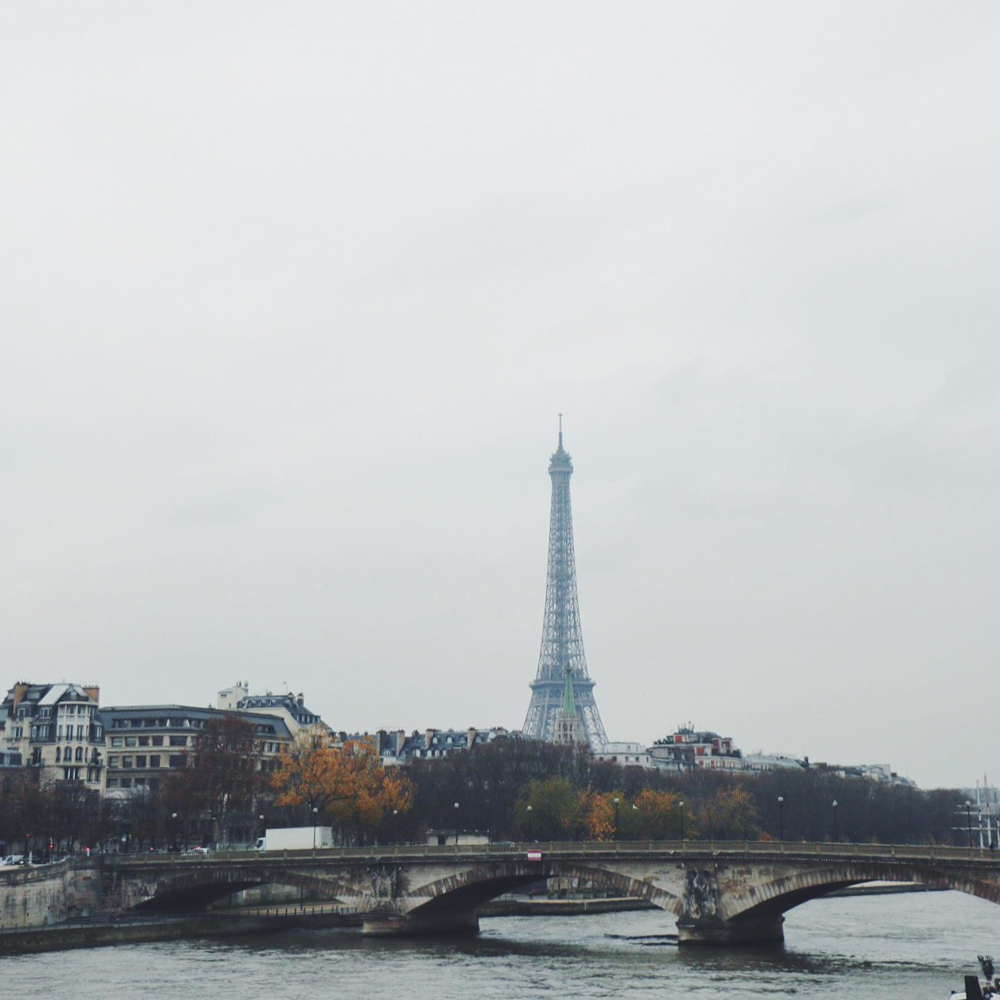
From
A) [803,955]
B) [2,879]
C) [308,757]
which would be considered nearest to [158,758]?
[308,757]

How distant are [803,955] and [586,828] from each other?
60.9 m

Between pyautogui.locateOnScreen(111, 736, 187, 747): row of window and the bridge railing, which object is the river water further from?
pyautogui.locateOnScreen(111, 736, 187, 747): row of window

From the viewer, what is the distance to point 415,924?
279 feet

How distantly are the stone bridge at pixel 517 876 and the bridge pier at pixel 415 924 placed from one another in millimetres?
61

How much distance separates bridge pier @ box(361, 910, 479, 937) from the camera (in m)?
84.3

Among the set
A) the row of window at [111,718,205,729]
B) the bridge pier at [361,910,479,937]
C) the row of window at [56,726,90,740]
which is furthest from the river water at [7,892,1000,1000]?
the row of window at [56,726,90,740]

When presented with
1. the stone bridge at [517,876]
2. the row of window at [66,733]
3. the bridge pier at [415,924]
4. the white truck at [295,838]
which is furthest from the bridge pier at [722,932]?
the row of window at [66,733]

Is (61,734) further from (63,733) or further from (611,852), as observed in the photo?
(611,852)

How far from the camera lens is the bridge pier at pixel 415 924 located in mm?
84312

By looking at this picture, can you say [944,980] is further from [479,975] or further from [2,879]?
[2,879]

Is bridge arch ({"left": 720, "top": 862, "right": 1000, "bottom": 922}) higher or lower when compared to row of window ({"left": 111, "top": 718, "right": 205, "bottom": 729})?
lower

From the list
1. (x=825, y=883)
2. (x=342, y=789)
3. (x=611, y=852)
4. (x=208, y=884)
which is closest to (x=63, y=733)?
(x=342, y=789)

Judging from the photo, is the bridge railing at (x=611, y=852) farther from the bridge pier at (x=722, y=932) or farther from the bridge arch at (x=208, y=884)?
the bridge pier at (x=722, y=932)

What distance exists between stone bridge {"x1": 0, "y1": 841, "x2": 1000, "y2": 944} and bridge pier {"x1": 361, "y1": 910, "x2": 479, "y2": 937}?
6cm
